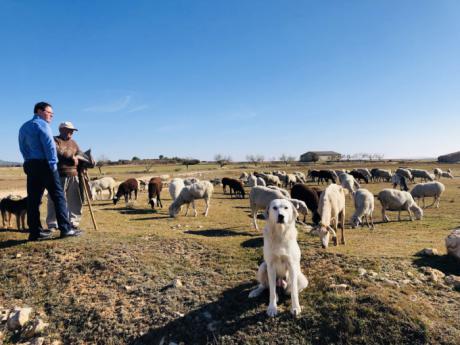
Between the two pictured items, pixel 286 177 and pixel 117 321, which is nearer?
pixel 117 321

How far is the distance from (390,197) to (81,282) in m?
15.1

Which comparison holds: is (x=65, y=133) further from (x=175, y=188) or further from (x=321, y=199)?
(x=175, y=188)

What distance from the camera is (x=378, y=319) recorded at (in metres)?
4.93

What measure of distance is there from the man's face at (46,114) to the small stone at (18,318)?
428 centimetres

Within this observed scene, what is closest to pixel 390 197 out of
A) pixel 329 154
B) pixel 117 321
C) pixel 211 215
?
pixel 211 215

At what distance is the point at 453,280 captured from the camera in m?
6.16

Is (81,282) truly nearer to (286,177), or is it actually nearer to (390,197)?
(390,197)

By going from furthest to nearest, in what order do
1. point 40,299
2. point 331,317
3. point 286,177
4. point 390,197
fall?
1. point 286,177
2. point 390,197
3. point 40,299
4. point 331,317

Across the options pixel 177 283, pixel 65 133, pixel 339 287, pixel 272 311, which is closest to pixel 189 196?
pixel 65 133

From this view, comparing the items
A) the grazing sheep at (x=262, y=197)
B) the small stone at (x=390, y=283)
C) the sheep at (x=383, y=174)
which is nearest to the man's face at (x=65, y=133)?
the grazing sheep at (x=262, y=197)

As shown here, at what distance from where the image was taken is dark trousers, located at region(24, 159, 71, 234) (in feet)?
23.6

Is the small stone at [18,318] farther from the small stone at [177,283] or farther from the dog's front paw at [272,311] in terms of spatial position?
the dog's front paw at [272,311]

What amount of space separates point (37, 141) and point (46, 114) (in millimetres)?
715

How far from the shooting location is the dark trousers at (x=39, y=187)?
7.20m
